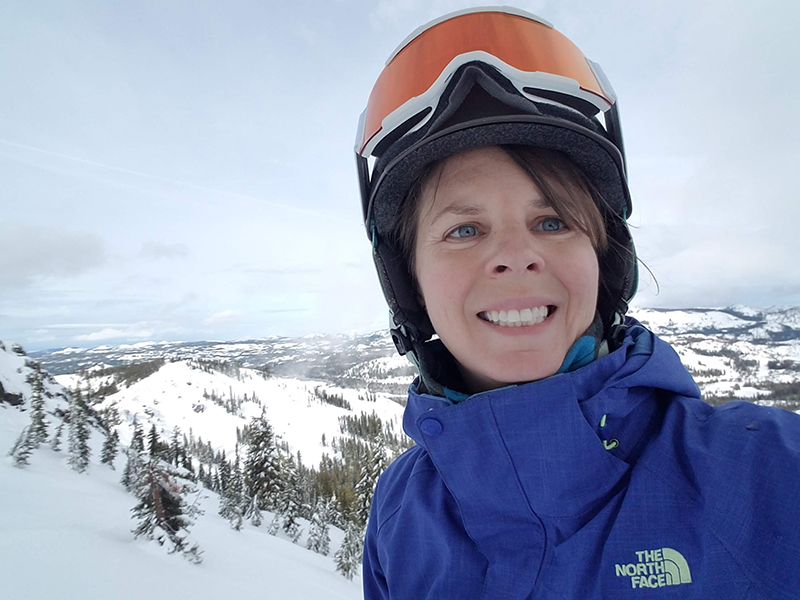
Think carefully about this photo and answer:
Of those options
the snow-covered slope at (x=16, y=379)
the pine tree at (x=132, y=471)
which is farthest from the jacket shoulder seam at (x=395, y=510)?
the snow-covered slope at (x=16, y=379)

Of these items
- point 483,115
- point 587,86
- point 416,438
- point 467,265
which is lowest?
point 416,438

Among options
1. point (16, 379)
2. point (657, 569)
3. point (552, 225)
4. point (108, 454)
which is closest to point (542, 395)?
point (657, 569)

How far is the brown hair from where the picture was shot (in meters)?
1.69

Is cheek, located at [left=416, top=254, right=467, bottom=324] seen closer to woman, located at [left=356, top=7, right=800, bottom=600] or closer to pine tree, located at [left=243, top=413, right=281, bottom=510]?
woman, located at [left=356, top=7, right=800, bottom=600]

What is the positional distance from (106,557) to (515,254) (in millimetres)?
19581

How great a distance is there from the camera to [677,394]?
1562 mm

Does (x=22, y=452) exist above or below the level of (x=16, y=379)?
below

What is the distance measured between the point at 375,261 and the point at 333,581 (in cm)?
2531

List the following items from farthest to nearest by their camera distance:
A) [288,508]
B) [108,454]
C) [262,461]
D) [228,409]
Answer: [228,409] < [108,454] < [288,508] < [262,461]

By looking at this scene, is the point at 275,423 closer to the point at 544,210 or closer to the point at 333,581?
the point at 333,581

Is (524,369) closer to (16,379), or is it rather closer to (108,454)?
(108,454)

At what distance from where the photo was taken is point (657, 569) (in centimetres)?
119

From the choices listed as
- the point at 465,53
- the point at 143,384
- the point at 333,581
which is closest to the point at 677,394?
the point at 465,53

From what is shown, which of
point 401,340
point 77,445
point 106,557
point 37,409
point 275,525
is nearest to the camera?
point 401,340
